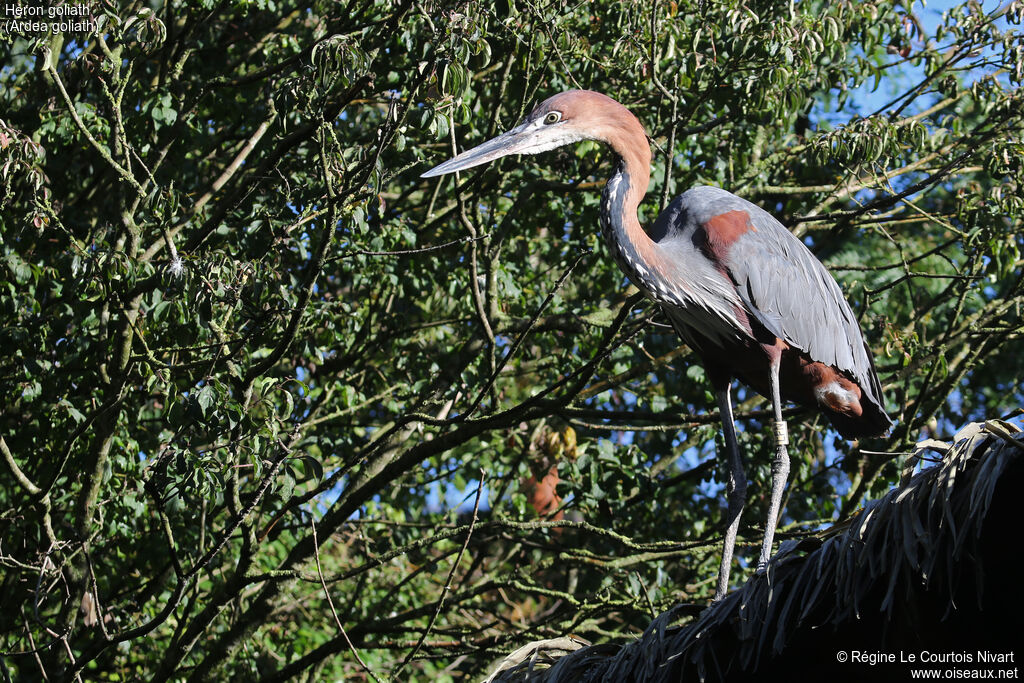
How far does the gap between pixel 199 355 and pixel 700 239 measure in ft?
8.55

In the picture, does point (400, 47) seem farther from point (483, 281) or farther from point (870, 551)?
point (870, 551)

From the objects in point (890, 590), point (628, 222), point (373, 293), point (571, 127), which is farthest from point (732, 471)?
point (373, 293)

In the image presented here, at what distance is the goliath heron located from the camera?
13.7 feet

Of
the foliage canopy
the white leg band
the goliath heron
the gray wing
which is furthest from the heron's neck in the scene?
the white leg band

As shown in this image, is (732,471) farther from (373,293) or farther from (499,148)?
(373,293)

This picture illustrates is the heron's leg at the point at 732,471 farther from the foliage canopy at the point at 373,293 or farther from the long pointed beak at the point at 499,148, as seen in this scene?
the long pointed beak at the point at 499,148

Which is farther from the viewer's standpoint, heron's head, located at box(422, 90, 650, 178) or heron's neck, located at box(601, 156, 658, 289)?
heron's head, located at box(422, 90, 650, 178)

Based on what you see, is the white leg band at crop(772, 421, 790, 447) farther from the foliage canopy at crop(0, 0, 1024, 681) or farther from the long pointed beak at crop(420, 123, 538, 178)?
the long pointed beak at crop(420, 123, 538, 178)

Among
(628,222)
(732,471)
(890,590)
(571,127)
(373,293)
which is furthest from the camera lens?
(373,293)

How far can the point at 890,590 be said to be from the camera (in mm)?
2318

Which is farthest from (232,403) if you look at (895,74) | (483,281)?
(895,74)

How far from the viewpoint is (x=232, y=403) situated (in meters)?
4.02

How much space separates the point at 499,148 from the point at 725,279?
3.54ft

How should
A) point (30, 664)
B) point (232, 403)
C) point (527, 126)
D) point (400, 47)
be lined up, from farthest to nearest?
1. point (30, 664)
2. point (400, 47)
3. point (527, 126)
4. point (232, 403)
